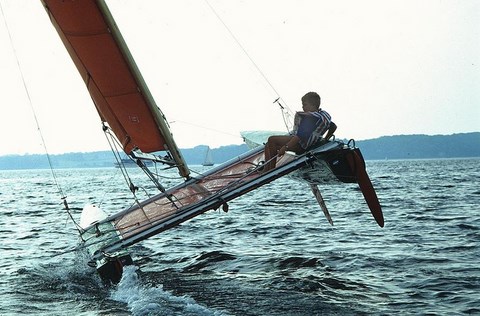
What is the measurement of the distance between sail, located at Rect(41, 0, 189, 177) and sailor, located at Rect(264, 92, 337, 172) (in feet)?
6.23

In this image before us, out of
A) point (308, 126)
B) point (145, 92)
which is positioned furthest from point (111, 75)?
point (308, 126)

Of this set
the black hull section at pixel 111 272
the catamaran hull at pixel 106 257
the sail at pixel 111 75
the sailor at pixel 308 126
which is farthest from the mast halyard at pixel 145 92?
the black hull section at pixel 111 272

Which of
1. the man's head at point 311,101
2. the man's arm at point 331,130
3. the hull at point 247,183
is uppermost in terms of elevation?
the man's head at point 311,101

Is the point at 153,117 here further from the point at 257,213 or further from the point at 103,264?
the point at 257,213

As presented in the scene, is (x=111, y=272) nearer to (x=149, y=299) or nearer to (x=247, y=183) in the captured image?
(x=149, y=299)

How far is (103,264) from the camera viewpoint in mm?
9281

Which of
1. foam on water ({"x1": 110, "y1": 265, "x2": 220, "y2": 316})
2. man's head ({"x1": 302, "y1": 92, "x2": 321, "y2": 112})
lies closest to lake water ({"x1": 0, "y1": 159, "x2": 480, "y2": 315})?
foam on water ({"x1": 110, "y1": 265, "x2": 220, "y2": 316})

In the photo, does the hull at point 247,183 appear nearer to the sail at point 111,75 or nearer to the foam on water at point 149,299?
the foam on water at point 149,299

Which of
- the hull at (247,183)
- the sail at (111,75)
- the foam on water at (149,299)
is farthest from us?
the hull at (247,183)

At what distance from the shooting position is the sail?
812cm

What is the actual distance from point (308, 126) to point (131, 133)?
2.81 m

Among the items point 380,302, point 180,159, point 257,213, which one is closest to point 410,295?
point 380,302

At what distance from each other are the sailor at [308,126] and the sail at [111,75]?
1.90 m

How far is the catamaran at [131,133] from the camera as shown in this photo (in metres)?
8.23
